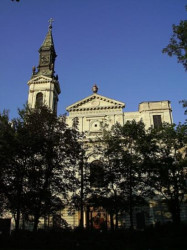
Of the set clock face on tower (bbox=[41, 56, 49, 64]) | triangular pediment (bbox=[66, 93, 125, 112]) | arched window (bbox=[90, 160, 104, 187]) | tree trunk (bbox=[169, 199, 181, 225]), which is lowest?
tree trunk (bbox=[169, 199, 181, 225])

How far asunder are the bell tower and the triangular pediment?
3345mm

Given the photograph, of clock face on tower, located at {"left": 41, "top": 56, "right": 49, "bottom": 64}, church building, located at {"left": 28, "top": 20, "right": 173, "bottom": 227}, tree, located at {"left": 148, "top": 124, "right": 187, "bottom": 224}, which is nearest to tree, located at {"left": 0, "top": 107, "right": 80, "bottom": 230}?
tree, located at {"left": 148, "top": 124, "right": 187, "bottom": 224}

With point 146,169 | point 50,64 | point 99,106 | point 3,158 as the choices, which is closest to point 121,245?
point 146,169

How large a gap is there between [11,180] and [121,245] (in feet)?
28.5

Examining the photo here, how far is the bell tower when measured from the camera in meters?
36.0

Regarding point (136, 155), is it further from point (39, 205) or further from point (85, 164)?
point (39, 205)

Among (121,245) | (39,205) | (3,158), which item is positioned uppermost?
(3,158)

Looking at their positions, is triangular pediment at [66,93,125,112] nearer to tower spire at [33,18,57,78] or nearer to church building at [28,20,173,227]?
church building at [28,20,173,227]

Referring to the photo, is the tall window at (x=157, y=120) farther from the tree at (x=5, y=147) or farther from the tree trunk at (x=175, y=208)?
the tree at (x=5, y=147)

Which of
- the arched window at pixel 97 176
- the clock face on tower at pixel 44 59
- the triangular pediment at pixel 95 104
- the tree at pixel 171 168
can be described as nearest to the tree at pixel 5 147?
the arched window at pixel 97 176

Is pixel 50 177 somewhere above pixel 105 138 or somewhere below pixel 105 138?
below

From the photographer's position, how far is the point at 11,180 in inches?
673

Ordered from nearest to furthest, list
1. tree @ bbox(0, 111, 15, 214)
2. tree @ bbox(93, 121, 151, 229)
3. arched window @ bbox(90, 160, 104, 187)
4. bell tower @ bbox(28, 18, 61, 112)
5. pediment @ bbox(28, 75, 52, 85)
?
tree @ bbox(0, 111, 15, 214) → tree @ bbox(93, 121, 151, 229) → arched window @ bbox(90, 160, 104, 187) → bell tower @ bbox(28, 18, 61, 112) → pediment @ bbox(28, 75, 52, 85)

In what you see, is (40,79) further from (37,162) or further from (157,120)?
(37,162)
